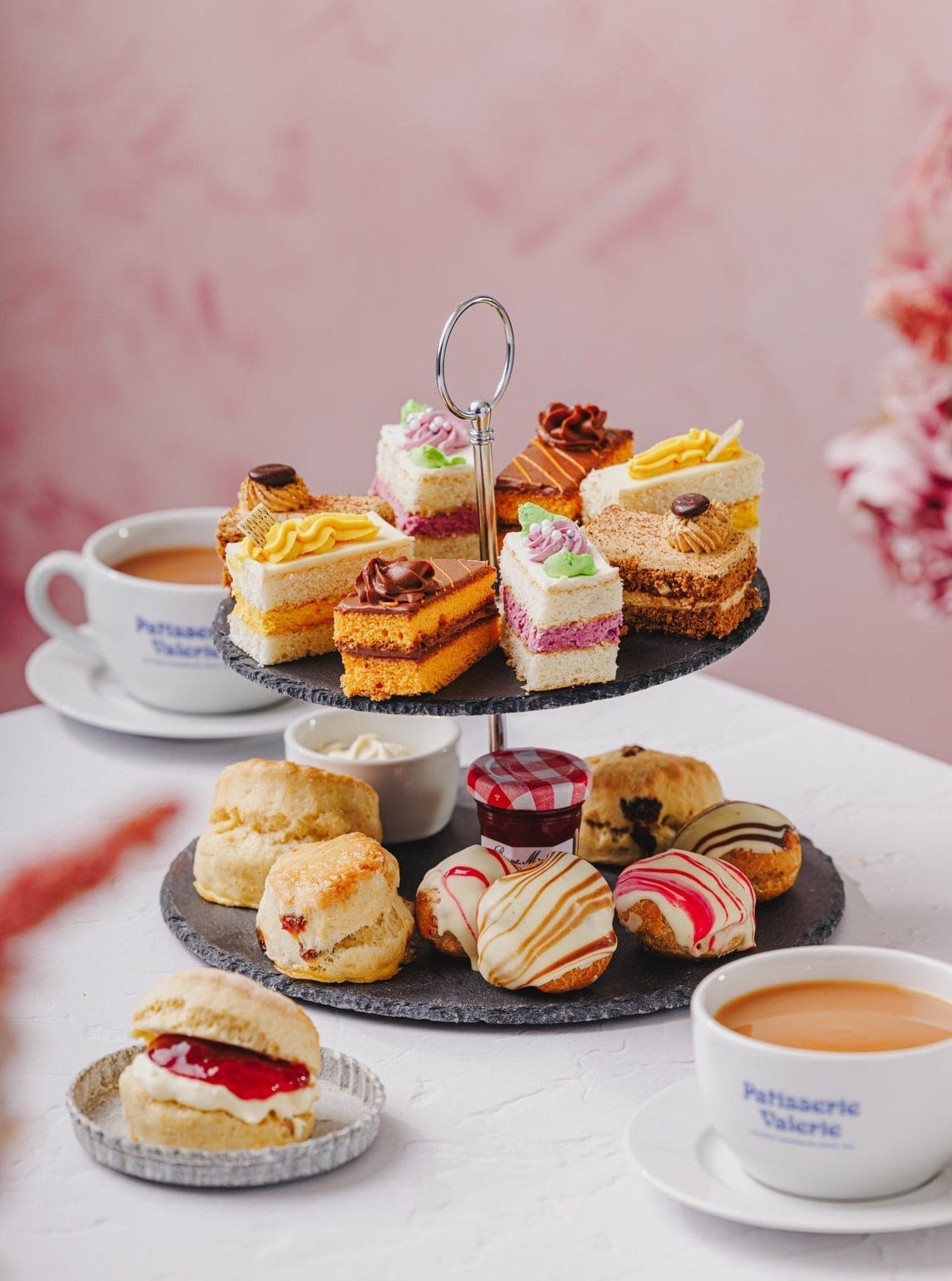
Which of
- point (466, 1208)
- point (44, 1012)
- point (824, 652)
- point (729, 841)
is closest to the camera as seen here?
point (466, 1208)

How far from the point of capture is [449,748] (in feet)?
6.82

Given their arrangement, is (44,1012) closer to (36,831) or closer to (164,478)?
(36,831)

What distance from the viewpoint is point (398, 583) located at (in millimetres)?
1660

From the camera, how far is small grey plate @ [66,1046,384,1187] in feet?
4.46

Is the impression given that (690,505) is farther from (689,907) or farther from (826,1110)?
(826,1110)

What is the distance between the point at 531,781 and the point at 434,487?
0.38 metres

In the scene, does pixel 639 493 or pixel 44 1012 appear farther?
pixel 639 493

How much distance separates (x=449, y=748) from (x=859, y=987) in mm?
798

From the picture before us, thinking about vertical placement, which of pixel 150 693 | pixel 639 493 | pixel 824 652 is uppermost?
pixel 639 493

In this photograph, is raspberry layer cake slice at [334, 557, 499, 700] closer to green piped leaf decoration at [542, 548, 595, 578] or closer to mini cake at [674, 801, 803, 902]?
green piped leaf decoration at [542, 548, 595, 578]

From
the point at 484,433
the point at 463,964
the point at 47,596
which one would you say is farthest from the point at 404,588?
the point at 47,596

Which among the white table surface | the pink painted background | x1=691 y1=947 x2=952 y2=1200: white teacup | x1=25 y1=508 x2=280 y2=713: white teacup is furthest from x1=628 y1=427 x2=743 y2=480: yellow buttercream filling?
the pink painted background

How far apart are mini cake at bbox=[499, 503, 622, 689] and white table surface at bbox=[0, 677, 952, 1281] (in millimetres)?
348

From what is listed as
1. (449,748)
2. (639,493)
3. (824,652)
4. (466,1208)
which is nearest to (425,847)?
(449,748)
